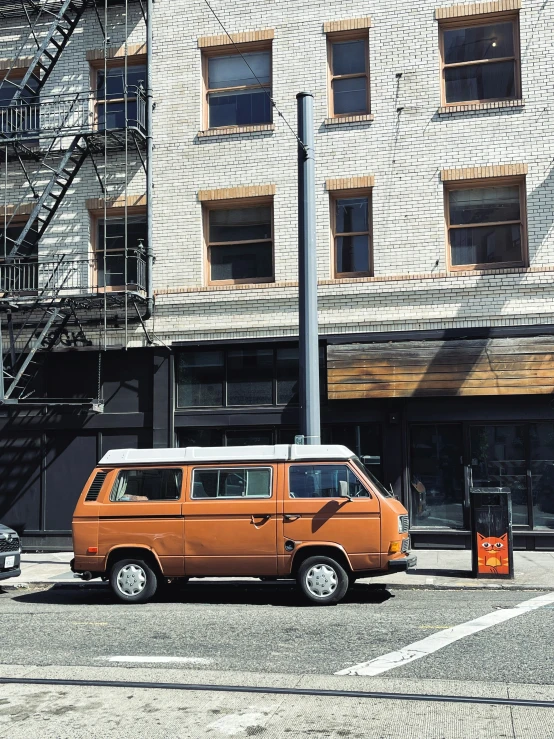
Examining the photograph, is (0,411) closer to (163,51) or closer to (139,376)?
(139,376)

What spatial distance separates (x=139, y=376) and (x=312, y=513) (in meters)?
7.27

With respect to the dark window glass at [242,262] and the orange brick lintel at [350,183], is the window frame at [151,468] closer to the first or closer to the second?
the dark window glass at [242,262]

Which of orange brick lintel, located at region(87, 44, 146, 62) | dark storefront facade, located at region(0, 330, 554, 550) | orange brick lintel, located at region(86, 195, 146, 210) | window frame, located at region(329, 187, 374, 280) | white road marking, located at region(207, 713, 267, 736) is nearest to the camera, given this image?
white road marking, located at region(207, 713, 267, 736)

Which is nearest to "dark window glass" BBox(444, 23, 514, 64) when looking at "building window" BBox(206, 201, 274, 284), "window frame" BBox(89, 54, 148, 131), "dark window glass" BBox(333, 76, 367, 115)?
"dark window glass" BBox(333, 76, 367, 115)

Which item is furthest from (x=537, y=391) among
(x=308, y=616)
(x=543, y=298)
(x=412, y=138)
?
(x=308, y=616)

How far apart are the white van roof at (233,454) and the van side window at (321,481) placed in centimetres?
14

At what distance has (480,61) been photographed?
1662 centimetres

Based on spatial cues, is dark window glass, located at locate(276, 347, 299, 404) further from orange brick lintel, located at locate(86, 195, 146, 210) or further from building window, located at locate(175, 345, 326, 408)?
orange brick lintel, located at locate(86, 195, 146, 210)

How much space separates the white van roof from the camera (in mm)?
11344

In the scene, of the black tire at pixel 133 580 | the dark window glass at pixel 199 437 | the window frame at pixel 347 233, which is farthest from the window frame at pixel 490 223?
the black tire at pixel 133 580

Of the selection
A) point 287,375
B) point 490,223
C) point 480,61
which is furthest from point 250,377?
point 480,61

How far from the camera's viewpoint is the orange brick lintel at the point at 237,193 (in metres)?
17.2

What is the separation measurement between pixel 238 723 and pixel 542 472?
10793 mm

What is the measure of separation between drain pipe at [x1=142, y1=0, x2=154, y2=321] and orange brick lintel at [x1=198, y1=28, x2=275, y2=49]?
1152 millimetres
